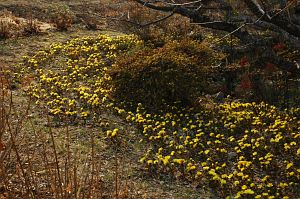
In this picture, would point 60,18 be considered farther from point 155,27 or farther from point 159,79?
point 159,79

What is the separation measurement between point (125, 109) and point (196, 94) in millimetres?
1623

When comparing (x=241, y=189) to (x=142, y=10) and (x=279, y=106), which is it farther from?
(x=142, y=10)

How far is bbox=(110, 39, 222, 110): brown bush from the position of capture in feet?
29.1

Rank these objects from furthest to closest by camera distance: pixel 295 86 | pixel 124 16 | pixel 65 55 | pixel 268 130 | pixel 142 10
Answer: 1. pixel 124 16
2. pixel 142 10
3. pixel 65 55
4. pixel 295 86
5. pixel 268 130

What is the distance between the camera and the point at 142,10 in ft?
61.9

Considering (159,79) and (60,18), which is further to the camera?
(60,18)

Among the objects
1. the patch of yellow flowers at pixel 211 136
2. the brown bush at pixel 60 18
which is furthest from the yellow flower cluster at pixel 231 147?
the brown bush at pixel 60 18

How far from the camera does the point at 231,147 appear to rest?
24.1 ft

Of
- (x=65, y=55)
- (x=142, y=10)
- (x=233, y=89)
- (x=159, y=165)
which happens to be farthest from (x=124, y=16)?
(x=159, y=165)

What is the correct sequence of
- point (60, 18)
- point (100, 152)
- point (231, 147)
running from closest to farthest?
point (100, 152)
point (231, 147)
point (60, 18)

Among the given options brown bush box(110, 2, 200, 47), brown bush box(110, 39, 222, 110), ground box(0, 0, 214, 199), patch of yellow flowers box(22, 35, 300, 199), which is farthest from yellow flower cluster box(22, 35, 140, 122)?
brown bush box(110, 2, 200, 47)

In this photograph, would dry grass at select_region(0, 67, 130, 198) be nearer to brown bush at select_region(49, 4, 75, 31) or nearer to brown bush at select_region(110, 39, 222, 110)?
brown bush at select_region(110, 39, 222, 110)

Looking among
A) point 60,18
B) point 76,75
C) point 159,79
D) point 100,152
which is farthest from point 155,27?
point 100,152

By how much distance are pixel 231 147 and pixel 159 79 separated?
8.09 feet
